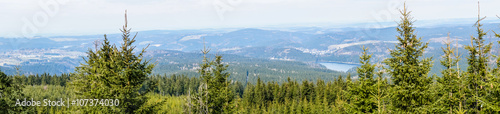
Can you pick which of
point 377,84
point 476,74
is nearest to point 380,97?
point 377,84

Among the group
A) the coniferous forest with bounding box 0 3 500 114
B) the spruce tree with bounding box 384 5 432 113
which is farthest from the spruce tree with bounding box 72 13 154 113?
the spruce tree with bounding box 384 5 432 113

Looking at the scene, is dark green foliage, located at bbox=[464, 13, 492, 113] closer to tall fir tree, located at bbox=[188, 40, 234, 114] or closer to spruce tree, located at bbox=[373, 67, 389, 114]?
spruce tree, located at bbox=[373, 67, 389, 114]

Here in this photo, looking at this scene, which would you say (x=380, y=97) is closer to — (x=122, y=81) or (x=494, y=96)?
(x=494, y=96)

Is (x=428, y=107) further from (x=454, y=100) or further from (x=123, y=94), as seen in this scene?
(x=123, y=94)

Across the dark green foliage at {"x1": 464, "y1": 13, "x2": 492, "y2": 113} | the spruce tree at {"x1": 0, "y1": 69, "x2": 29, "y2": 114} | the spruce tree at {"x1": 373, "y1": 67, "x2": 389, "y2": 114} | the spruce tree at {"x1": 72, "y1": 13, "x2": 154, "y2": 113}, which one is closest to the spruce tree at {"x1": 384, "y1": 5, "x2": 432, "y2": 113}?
the spruce tree at {"x1": 373, "y1": 67, "x2": 389, "y2": 114}

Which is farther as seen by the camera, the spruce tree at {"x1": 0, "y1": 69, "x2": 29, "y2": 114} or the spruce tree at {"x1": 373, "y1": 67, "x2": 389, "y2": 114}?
the spruce tree at {"x1": 0, "y1": 69, "x2": 29, "y2": 114}

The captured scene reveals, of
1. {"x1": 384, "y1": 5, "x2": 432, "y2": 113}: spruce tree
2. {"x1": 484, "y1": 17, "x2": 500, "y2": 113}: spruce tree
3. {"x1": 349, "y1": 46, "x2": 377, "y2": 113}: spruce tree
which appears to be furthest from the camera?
{"x1": 349, "y1": 46, "x2": 377, "y2": 113}: spruce tree

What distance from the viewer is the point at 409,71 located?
731 inches

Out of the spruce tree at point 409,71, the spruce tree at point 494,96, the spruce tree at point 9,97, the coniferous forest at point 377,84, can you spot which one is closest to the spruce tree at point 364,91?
the coniferous forest at point 377,84

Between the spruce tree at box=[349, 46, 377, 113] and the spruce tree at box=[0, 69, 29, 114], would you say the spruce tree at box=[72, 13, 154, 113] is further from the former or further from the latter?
Answer: the spruce tree at box=[349, 46, 377, 113]

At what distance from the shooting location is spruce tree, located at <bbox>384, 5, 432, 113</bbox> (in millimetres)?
18594

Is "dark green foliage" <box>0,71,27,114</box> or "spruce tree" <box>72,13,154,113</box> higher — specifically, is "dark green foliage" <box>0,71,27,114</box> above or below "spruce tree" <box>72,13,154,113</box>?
below

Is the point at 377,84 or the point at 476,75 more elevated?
the point at 476,75

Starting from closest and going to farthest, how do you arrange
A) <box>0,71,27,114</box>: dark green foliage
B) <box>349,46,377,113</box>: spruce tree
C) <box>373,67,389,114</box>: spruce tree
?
<box>373,67,389,114</box>: spruce tree < <box>0,71,27,114</box>: dark green foliage < <box>349,46,377,113</box>: spruce tree
